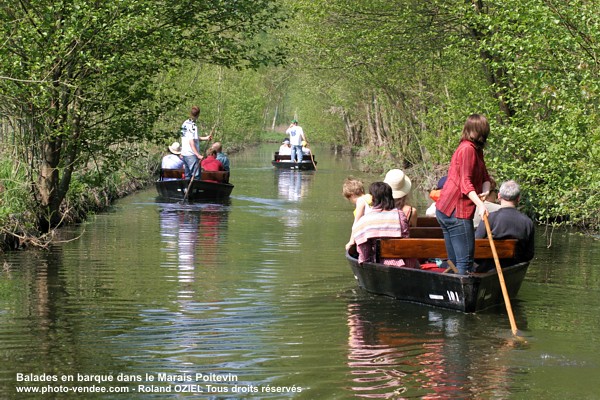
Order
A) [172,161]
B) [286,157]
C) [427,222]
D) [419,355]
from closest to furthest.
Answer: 1. [419,355]
2. [427,222]
3. [172,161]
4. [286,157]

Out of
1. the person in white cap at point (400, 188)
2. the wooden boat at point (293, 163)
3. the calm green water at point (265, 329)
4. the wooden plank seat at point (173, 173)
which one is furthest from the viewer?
the wooden boat at point (293, 163)

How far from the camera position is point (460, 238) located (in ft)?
31.9

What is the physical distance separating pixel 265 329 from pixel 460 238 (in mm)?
1996

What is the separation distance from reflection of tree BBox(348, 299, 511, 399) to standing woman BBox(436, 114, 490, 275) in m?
0.64

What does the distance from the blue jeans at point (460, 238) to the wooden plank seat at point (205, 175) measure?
1442cm

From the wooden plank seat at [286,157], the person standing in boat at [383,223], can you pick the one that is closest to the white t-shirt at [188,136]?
the person standing in boat at [383,223]

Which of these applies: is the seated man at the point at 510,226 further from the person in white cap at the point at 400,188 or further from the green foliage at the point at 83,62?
the green foliage at the point at 83,62

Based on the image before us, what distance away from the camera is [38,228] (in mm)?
15688

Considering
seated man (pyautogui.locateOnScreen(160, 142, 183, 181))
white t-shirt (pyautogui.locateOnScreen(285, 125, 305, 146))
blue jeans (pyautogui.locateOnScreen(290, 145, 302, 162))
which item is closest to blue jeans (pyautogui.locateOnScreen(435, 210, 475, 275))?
seated man (pyautogui.locateOnScreen(160, 142, 183, 181))

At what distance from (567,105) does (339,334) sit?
241 inches

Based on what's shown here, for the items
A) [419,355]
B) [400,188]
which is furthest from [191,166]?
[419,355]

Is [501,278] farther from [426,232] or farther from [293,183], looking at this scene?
[293,183]

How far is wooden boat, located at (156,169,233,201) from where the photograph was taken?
75.4ft

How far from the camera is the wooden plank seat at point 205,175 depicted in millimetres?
23938
